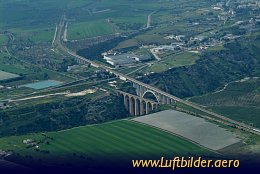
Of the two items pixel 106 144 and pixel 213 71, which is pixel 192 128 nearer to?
pixel 106 144

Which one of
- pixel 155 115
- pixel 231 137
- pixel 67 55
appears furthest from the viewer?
pixel 67 55

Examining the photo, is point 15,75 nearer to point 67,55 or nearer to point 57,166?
point 67,55

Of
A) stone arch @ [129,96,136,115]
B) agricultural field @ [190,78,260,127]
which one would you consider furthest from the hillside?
stone arch @ [129,96,136,115]

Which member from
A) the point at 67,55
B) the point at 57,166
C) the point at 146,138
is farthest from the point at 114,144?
the point at 67,55

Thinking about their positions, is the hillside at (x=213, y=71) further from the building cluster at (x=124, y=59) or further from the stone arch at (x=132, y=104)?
the building cluster at (x=124, y=59)

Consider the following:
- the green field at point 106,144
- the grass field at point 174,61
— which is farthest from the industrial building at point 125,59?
the green field at point 106,144
